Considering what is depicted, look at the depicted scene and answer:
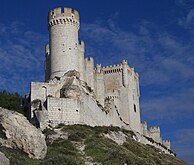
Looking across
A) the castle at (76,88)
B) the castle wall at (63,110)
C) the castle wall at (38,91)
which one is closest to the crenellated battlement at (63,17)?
the castle at (76,88)

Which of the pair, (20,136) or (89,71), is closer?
(20,136)

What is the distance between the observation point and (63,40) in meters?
58.5

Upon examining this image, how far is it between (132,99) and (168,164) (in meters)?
18.9

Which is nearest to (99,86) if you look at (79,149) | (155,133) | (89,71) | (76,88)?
(89,71)

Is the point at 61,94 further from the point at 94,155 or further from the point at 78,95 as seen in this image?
the point at 94,155

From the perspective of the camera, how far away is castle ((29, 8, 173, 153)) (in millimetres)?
49447

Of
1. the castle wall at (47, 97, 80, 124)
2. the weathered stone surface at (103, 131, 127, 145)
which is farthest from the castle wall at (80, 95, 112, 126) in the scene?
the weathered stone surface at (103, 131, 127, 145)

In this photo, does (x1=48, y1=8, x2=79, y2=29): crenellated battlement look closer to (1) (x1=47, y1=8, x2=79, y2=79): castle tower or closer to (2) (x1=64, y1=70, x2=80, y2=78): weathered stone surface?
(1) (x1=47, y1=8, x2=79, y2=79): castle tower

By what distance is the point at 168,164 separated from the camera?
2143 inches

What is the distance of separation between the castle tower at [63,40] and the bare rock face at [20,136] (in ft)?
71.2

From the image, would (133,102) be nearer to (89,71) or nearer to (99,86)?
(99,86)

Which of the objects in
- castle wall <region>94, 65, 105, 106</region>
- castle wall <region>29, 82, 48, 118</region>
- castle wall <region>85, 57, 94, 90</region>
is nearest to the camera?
castle wall <region>29, 82, 48, 118</region>

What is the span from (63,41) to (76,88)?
8.47 metres

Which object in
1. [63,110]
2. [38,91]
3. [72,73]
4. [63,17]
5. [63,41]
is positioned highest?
[63,17]
